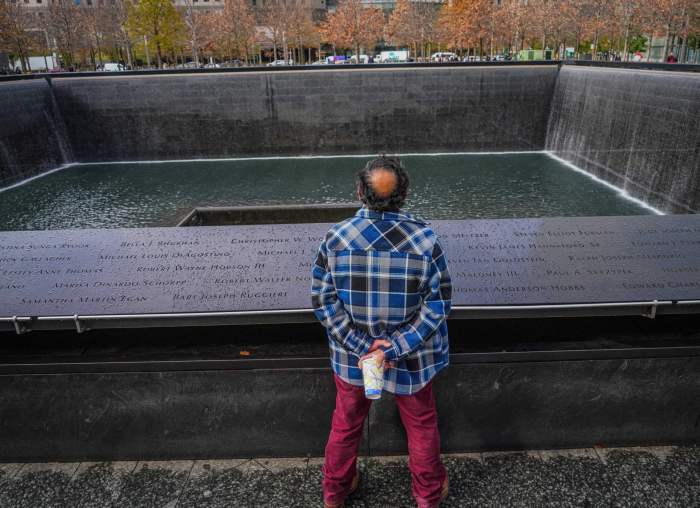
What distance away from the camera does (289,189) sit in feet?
45.1

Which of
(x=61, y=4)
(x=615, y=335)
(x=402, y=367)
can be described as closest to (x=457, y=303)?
(x=402, y=367)

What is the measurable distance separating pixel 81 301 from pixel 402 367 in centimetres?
173

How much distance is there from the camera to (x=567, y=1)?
95.1 feet

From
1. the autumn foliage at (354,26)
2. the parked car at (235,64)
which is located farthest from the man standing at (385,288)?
the parked car at (235,64)

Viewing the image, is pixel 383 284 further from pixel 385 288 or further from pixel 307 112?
pixel 307 112

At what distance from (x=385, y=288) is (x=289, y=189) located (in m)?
12.0

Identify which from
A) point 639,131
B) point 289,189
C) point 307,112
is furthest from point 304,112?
point 639,131

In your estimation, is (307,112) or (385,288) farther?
(307,112)

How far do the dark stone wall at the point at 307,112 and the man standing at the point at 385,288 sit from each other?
1622cm

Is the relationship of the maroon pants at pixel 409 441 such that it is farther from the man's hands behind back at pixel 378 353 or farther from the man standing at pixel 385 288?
the man's hands behind back at pixel 378 353

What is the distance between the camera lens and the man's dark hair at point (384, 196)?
2.04 metres

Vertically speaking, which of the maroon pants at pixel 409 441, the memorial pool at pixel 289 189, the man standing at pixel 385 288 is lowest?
the memorial pool at pixel 289 189

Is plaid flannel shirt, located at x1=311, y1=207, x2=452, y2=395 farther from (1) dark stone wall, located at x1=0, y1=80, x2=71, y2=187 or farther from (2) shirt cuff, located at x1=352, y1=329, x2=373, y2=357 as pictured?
(1) dark stone wall, located at x1=0, y1=80, x2=71, y2=187

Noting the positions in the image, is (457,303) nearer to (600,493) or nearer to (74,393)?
(600,493)
